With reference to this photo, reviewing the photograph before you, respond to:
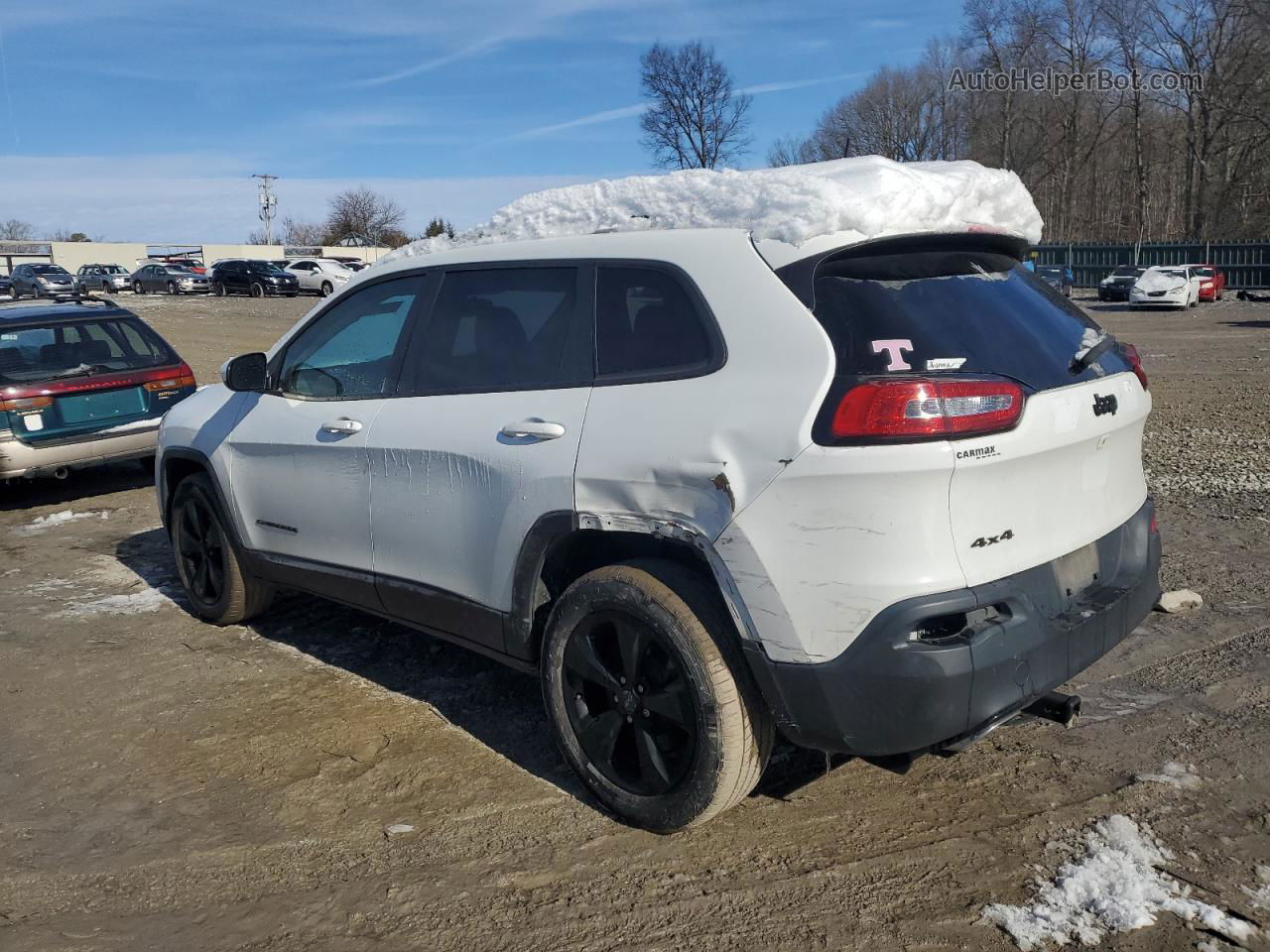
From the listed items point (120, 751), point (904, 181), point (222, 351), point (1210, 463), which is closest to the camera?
point (904, 181)

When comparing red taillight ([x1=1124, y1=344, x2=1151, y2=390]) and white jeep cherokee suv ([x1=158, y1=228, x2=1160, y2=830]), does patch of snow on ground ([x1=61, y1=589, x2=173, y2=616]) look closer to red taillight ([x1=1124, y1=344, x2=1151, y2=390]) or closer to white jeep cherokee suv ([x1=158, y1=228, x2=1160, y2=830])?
white jeep cherokee suv ([x1=158, y1=228, x2=1160, y2=830])

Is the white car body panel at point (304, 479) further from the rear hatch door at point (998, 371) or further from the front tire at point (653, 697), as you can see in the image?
the rear hatch door at point (998, 371)

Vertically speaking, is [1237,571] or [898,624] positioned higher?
[898,624]

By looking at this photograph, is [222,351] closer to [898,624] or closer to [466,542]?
[466,542]

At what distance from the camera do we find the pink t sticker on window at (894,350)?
288 centimetres

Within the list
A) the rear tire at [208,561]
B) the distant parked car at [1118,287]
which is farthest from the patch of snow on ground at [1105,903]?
the distant parked car at [1118,287]

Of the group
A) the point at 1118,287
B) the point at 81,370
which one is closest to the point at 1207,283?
the point at 1118,287

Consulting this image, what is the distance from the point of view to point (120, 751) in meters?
4.12

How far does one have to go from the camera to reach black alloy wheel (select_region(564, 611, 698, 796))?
3238 mm

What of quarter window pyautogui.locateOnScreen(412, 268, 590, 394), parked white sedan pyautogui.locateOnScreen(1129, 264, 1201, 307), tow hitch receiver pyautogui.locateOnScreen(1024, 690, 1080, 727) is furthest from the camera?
parked white sedan pyautogui.locateOnScreen(1129, 264, 1201, 307)

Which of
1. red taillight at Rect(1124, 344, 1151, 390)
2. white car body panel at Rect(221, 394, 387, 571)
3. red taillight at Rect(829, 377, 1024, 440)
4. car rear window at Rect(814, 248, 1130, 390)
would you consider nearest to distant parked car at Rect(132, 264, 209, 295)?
white car body panel at Rect(221, 394, 387, 571)

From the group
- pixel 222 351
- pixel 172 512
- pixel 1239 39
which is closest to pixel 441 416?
pixel 172 512

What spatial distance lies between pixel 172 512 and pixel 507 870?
132 inches

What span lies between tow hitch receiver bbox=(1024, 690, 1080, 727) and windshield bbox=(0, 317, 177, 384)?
7.58m
